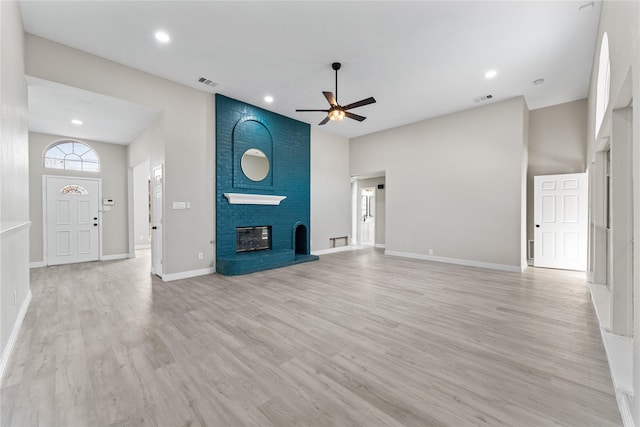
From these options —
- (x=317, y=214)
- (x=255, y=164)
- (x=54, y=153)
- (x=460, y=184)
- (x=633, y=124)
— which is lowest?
(x=317, y=214)

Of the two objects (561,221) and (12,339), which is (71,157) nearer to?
(12,339)

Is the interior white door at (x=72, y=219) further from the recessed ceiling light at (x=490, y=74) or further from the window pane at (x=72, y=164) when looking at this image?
the recessed ceiling light at (x=490, y=74)

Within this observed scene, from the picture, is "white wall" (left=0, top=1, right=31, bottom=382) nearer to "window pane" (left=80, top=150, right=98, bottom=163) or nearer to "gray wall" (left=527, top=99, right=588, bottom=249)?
"window pane" (left=80, top=150, right=98, bottom=163)

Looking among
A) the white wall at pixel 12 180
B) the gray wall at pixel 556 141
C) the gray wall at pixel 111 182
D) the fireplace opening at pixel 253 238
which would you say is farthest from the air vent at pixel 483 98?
the gray wall at pixel 111 182

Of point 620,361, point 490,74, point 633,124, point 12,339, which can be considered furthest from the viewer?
point 490,74

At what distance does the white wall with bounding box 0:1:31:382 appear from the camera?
2.10 m

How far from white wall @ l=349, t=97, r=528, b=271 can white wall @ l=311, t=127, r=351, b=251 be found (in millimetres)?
1101

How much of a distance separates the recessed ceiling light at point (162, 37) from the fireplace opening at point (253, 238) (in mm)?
3353

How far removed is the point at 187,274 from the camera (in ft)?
15.5

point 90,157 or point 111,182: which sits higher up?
point 90,157

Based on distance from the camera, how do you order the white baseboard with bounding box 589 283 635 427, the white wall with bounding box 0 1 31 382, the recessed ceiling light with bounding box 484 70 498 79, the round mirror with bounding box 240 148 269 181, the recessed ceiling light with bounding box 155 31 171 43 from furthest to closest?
1. the round mirror with bounding box 240 148 269 181
2. the recessed ceiling light with bounding box 484 70 498 79
3. the recessed ceiling light with bounding box 155 31 171 43
4. the white wall with bounding box 0 1 31 382
5. the white baseboard with bounding box 589 283 635 427

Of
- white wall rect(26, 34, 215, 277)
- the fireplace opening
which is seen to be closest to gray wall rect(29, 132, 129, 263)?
white wall rect(26, 34, 215, 277)

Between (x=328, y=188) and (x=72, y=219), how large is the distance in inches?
248

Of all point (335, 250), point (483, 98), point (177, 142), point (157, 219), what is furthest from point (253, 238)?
point (483, 98)
